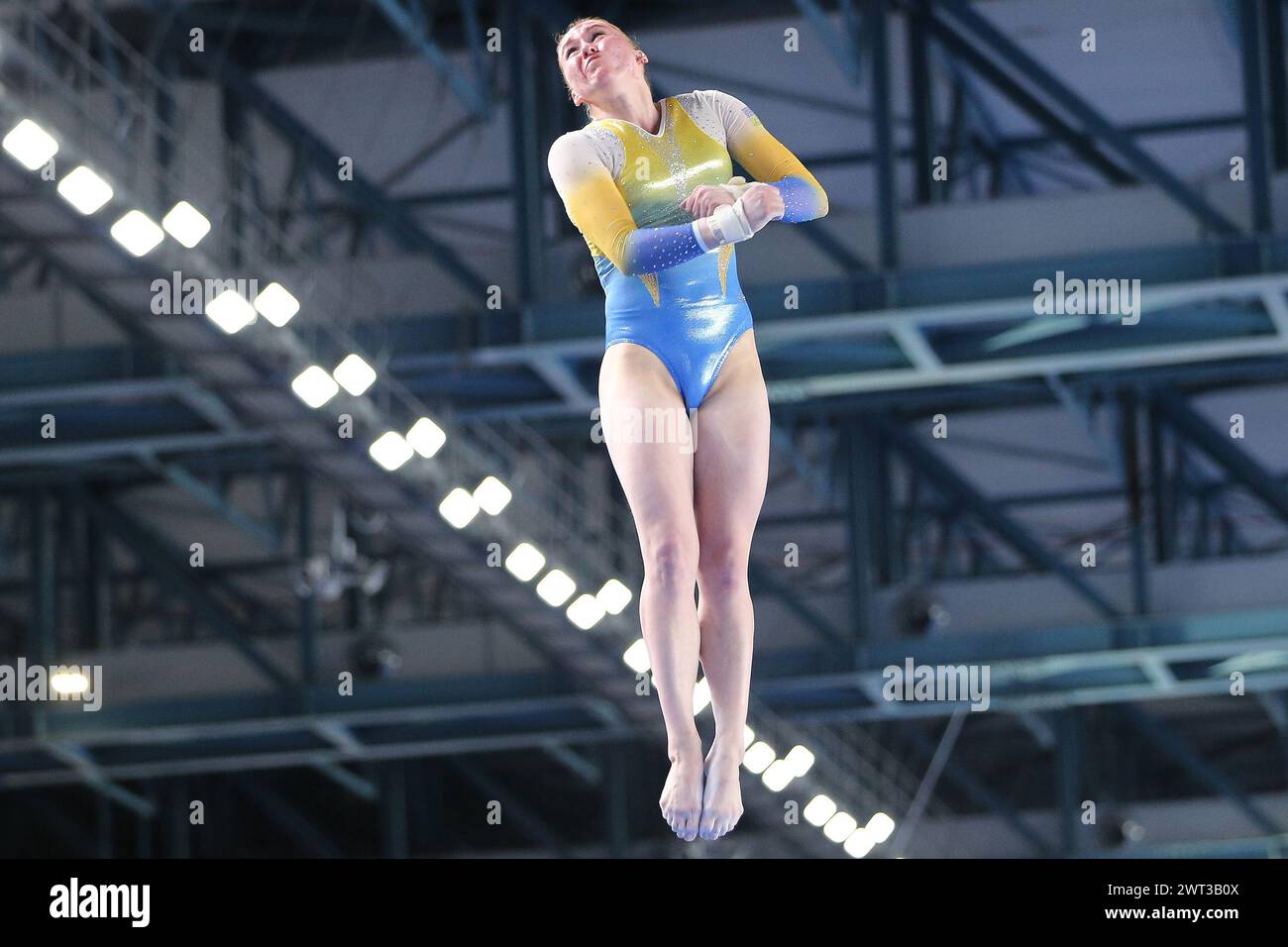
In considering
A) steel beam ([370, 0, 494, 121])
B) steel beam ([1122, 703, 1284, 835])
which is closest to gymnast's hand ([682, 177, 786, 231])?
steel beam ([370, 0, 494, 121])

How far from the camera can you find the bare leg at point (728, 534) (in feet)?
24.8

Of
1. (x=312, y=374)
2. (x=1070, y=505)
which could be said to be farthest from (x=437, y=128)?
(x=1070, y=505)

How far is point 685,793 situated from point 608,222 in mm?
1969

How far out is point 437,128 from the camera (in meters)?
26.9

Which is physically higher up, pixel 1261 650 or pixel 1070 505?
pixel 1070 505

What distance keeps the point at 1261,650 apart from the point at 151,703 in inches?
651

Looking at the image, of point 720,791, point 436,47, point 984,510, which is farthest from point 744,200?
point 984,510

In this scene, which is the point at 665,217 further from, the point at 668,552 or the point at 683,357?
the point at 668,552

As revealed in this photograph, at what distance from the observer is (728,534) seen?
7621 millimetres

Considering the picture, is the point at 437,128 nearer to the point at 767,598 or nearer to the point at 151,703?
the point at 767,598

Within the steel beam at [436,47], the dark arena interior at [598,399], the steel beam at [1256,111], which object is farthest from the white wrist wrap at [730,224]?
the steel beam at [436,47]

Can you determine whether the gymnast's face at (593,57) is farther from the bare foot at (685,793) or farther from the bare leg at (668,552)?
the bare foot at (685,793)
